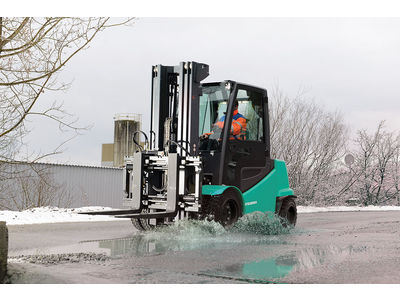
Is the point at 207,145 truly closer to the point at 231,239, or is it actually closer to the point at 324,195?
the point at 231,239

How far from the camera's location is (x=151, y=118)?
32.7ft

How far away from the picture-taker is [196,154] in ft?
30.8

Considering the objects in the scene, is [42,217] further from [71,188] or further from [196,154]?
[71,188]

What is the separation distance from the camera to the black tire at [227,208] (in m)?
8.95

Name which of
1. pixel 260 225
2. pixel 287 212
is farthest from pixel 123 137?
pixel 260 225

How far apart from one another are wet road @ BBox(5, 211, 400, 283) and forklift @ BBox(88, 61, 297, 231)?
46cm

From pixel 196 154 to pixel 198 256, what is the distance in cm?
282

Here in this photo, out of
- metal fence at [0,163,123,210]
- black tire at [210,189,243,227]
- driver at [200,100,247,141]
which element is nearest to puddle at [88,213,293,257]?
black tire at [210,189,243,227]

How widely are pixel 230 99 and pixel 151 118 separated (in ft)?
5.11

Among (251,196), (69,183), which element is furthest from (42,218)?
(69,183)

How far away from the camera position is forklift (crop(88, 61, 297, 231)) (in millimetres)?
9023

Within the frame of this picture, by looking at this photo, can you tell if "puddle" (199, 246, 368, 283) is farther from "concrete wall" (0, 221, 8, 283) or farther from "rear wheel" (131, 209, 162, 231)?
"rear wheel" (131, 209, 162, 231)

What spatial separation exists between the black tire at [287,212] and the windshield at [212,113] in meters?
2.62

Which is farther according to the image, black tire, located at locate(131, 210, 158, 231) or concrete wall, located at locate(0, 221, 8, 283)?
black tire, located at locate(131, 210, 158, 231)
